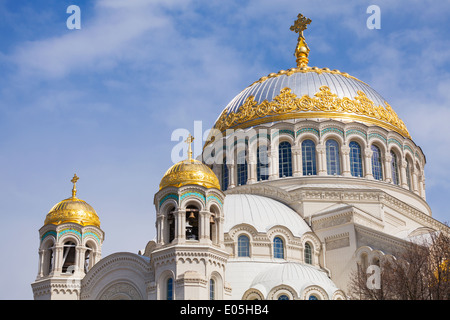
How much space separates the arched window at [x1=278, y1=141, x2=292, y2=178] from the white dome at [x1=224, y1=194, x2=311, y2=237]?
10.7ft

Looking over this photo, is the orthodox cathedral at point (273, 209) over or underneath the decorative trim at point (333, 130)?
underneath

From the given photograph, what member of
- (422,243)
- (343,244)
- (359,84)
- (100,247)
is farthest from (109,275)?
(359,84)

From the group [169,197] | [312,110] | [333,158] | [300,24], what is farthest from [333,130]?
[169,197]

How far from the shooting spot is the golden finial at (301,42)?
43.7 metres

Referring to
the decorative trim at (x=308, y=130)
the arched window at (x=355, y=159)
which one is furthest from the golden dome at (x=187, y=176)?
the arched window at (x=355, y=159)

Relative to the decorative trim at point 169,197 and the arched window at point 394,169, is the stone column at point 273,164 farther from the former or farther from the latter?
the decorative trim at point 169,197

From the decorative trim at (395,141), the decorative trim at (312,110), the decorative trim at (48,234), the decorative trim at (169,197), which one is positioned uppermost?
the decorative trim at (312,110)

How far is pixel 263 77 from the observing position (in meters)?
41.3

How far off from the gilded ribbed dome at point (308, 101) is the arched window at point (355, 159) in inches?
56.6

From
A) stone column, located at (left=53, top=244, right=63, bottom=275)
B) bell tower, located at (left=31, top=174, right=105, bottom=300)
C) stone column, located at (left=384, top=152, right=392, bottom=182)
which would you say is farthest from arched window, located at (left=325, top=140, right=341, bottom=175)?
stone column, located at (left=53, top=244, right=63, bottom=275)

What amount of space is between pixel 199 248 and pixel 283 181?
1003 cm

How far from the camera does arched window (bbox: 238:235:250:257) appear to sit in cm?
2997

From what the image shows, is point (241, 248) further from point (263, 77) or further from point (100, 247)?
point (263, 77)

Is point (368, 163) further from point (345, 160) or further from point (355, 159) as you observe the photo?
point (345, 160)
